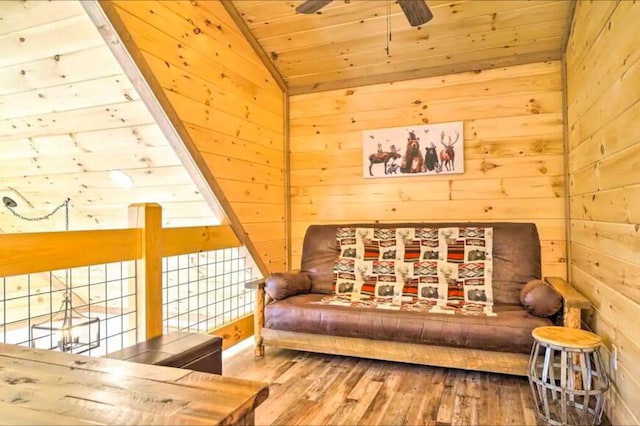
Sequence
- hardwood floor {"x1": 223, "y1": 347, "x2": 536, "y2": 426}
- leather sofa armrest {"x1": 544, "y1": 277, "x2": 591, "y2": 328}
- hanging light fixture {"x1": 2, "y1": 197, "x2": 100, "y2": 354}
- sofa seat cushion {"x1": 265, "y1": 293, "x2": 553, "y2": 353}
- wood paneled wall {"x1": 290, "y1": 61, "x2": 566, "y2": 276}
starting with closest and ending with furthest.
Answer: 1. hardwood floor {"x1": 223, "y1": 347, "x2": 536, "y2": 426}
2. hanging light fixture {"x1": 2, "y1": 197, "x2": 100, "y2": 354}
3. leather sofa armrest {"x1": 544, "y1": 277, "x2": 591, "y2": 328}
4. sofa seat cushion {"x1": 265, "y1": 293, "x2": 553, "y2": 353}
5. wood paneled wall {"x1": 290, "y1": 61, "x2": 566, "y2": 276}

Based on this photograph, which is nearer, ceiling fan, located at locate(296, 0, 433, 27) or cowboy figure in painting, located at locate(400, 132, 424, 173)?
ceiling fan, located at locate(296, 0, 433, 27)

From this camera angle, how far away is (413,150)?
3.68 m

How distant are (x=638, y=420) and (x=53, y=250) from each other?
2611 millimetres

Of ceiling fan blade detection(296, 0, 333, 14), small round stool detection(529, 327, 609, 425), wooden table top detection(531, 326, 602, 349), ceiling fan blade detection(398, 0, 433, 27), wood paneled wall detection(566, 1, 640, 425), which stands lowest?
small round stool detection(529, 327, 609, 425)

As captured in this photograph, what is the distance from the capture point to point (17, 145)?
278 centimetres

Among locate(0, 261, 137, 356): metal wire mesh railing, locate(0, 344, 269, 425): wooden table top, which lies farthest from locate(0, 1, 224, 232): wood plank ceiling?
locate(0, 344, 269, 425): wooden table top

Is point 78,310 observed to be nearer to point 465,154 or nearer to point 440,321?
point 440,321

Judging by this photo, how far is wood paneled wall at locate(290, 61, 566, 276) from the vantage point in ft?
10.9

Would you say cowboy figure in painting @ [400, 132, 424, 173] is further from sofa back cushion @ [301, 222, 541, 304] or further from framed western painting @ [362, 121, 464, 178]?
sofa back cushion @ [301, 222, 541, 304]

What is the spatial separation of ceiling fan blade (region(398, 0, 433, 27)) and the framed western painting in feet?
5.03

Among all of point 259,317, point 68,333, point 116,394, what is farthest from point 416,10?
point 68,333

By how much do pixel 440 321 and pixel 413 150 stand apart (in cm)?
159

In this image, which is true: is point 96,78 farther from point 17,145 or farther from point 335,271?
point 335,271

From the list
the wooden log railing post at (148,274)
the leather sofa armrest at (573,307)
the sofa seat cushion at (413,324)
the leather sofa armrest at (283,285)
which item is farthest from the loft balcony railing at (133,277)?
the leather sofa armrest at (573,307)
